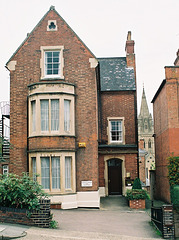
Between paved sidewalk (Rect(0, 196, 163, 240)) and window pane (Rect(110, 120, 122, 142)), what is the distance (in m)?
7.08

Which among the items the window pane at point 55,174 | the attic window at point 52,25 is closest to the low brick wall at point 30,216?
the window pane at point 55,174

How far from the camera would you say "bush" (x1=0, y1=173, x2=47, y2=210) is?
1111cm

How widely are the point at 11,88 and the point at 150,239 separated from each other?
40.0 feet

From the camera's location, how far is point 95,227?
12.5m

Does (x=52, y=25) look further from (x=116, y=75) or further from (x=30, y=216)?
(x=30, y=216)

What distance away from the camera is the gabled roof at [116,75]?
26.0 metres

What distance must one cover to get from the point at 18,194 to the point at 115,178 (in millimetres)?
14038

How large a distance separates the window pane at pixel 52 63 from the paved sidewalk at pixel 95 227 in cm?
805

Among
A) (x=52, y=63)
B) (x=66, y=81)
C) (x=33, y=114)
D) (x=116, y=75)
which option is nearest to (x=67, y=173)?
(x=33, y=114)

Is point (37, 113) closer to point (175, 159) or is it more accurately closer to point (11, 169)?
point (11, 169)

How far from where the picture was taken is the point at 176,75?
19344 mm

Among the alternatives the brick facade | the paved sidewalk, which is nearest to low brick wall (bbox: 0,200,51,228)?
the paved sidewalk

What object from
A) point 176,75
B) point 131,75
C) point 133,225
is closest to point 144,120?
point 131,75

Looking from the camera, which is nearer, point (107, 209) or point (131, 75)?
point (107, 209)
